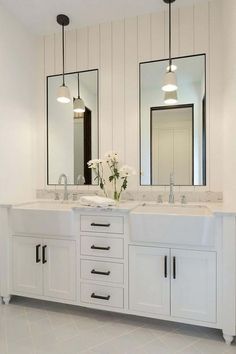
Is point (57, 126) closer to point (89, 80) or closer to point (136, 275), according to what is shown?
point (89, 80)

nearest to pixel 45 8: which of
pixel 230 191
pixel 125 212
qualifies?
pixel 125 212

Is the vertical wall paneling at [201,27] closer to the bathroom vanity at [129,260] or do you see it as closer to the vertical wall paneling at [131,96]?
the vertical wall paneling at [131,96]

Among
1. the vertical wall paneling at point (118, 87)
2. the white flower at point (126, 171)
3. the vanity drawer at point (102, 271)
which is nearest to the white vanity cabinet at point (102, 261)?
the vanity drawer at point (102, 271)

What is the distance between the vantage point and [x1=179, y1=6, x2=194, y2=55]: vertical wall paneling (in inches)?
89.7

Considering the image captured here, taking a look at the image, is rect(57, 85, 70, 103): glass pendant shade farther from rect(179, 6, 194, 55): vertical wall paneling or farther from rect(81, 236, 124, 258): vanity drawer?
rect(81, 236, 124, 258): vanity drawer

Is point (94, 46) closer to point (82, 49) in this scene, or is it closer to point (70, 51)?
point (82, 49)

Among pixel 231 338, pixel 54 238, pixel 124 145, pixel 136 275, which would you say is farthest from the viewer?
pixel 124 145

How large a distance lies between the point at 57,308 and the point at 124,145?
1.56 meters

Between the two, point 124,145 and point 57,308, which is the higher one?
point 124,145

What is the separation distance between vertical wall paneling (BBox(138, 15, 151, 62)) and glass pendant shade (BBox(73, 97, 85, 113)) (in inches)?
28.0

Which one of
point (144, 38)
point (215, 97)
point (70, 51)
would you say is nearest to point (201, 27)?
point (144, 38)

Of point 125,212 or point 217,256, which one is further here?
point 125,212

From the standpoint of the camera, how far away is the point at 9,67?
2.40 metres

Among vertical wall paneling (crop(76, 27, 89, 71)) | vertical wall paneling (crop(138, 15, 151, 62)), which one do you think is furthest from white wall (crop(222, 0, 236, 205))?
vertical wall paneling (crop(76, 27, 89, 71))
